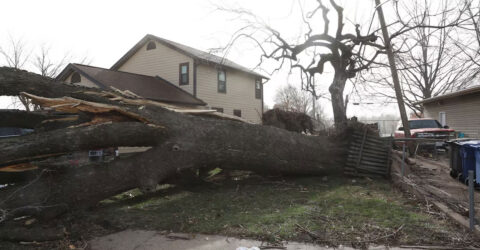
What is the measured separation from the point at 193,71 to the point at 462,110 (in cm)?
1731

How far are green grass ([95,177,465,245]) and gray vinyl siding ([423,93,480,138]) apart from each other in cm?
1414

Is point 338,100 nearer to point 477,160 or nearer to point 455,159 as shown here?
point 455,159

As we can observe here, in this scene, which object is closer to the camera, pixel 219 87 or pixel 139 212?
pixel 139 212

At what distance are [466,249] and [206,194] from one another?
4.42m

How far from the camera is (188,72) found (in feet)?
58.6

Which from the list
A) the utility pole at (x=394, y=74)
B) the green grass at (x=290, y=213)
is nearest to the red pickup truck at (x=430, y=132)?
the utility pole at (x=394, y=74)

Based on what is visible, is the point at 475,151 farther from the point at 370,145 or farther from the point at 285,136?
the point at 285,136

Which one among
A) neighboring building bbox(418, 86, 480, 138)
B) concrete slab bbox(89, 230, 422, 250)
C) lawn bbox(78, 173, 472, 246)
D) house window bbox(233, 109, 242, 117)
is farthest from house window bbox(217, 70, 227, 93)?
concrete slab bbox(89, 230, 422, 250)

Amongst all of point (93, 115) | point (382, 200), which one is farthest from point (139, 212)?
point (382, 200)

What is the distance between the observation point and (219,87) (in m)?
19.6

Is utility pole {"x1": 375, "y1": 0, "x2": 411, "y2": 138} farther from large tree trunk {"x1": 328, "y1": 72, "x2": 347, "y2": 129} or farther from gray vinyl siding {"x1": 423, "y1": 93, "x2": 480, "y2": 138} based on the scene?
gray vinyl siding {"x1": 423, "y1": 93, "x2": 480, "y2": 138}

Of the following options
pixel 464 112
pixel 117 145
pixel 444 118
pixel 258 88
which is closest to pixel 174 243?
pixel 117 145

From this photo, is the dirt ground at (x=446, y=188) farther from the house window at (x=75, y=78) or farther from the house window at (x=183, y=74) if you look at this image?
the house window at (x=75, y=78)

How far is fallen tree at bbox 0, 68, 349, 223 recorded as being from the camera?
4.06 metres
